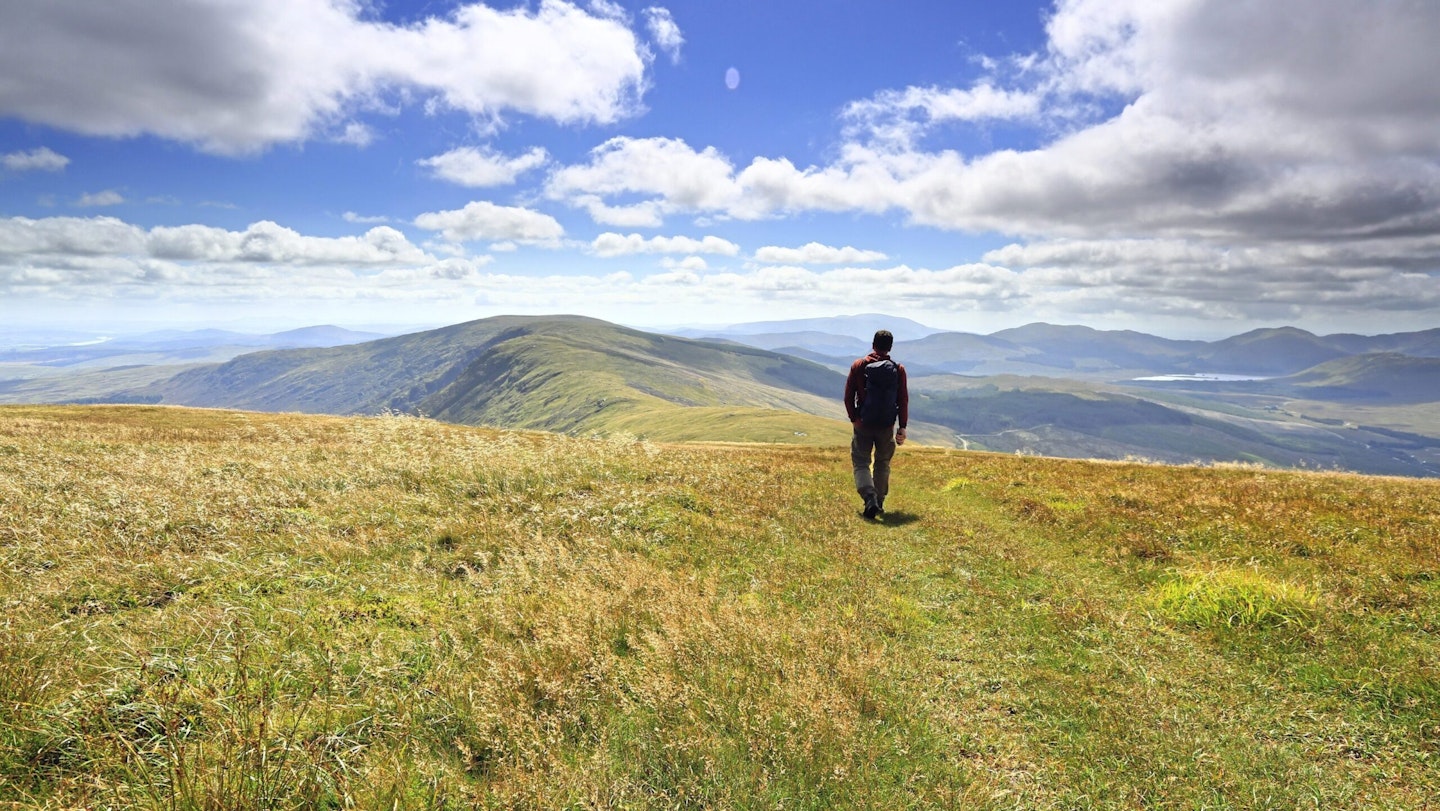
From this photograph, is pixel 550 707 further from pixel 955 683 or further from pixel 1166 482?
pixel 1166 482

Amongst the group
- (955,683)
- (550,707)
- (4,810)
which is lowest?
(955,683)

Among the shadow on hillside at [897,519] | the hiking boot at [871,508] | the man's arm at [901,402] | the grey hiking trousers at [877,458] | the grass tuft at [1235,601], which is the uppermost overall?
the man's arm at [901,402]

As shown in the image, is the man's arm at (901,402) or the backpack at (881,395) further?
the backpack at (881,395)

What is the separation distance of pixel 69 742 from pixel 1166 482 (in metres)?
23.6

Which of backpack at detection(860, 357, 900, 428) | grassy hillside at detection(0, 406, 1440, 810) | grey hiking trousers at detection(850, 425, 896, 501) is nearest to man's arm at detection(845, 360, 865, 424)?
backpack at detection(860, 357, 900, 428)

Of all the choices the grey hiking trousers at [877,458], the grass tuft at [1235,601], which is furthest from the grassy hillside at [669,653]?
the grey hiking trousers at [877,458]

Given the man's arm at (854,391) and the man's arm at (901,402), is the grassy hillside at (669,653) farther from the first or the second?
the man's arm at (854,391)

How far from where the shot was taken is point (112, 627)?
591cm

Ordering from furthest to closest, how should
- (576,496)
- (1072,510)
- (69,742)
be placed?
(1072,510), (576,496), (69,742)

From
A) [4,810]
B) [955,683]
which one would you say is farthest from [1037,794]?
[4,810]

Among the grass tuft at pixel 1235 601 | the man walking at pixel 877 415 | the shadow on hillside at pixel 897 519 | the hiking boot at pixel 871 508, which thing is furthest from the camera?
the man walking at pixel 877 415

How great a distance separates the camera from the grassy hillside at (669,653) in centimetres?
439

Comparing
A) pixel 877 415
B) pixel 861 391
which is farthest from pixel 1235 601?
pixel 861 391

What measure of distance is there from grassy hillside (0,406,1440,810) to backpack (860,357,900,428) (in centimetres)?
381
